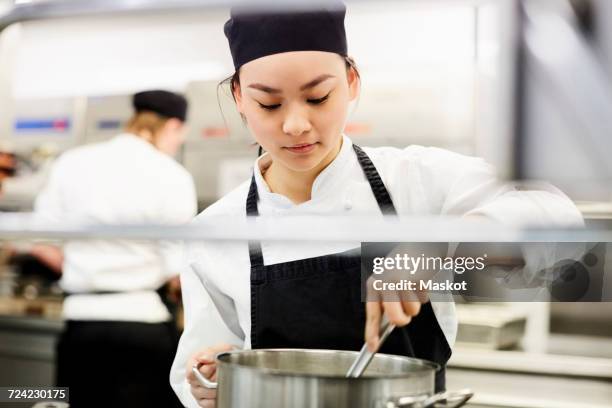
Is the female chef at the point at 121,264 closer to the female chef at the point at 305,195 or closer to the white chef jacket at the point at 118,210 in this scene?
the white chef jacket at the point at 118,210

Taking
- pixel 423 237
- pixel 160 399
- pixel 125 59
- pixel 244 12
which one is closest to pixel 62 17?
pixel 244 12

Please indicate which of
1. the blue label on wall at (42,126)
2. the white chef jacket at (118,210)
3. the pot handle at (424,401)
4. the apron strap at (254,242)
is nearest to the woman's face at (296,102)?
the apron strap at (254,242)

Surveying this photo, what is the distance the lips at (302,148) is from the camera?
93 cm

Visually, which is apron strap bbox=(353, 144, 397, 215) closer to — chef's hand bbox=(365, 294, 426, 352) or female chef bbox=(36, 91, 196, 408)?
chef's hand bbox=(365, 294, 426, 352)

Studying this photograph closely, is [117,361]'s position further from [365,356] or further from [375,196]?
[365,356]

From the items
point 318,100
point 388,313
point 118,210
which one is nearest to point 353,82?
point 318,100

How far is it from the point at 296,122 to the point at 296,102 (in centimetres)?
3

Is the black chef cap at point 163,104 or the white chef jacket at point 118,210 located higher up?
the black chef cap at point 163,104

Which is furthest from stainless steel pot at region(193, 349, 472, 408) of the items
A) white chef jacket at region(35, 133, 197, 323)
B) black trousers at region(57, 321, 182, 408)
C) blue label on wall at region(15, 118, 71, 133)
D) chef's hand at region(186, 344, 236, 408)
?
blue label on wall at region(15, 118, 71, 133)

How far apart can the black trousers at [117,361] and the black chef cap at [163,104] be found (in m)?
0.58

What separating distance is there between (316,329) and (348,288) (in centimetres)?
8

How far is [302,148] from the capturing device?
932mm

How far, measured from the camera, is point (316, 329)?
3.36 feet

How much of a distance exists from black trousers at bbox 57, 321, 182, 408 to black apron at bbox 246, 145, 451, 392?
2.75 ft
